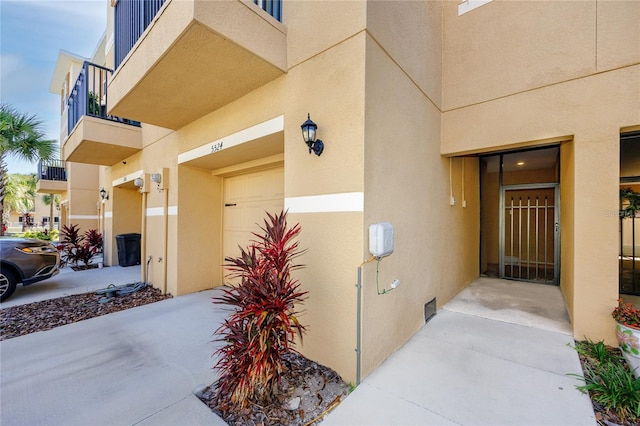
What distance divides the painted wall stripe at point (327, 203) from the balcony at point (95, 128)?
5.27m

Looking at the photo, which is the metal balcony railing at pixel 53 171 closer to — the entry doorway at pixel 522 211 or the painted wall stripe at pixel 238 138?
the painted wall stripe at pixel 238 138

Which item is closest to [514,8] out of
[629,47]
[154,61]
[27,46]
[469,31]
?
[469,31]

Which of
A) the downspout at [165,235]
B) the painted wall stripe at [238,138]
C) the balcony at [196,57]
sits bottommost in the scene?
the downspout at [165,235]

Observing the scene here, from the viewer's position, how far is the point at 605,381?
2.50 metres

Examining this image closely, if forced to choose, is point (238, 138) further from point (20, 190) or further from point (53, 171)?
point (20, 190)

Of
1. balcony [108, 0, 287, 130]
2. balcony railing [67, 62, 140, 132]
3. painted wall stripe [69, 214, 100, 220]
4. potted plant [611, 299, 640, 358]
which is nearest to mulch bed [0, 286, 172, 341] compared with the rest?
balcony [108, 0, 287, 130]

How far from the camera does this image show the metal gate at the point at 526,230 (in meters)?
6.32

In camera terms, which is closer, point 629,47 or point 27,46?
point 629,47

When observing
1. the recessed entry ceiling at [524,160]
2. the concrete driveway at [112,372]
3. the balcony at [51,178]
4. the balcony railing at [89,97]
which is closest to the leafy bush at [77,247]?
the balcony railing at [89,97]

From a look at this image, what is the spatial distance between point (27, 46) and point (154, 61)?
9592mm

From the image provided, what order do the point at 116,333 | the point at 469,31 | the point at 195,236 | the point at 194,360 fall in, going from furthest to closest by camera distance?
the point at 195,236 < the point at 469,31 < the point at 116,333 < the point at 194,360

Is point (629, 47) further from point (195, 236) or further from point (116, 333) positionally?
point (116, 333)

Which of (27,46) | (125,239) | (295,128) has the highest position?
(27,46)

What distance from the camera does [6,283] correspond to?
5191 mm
